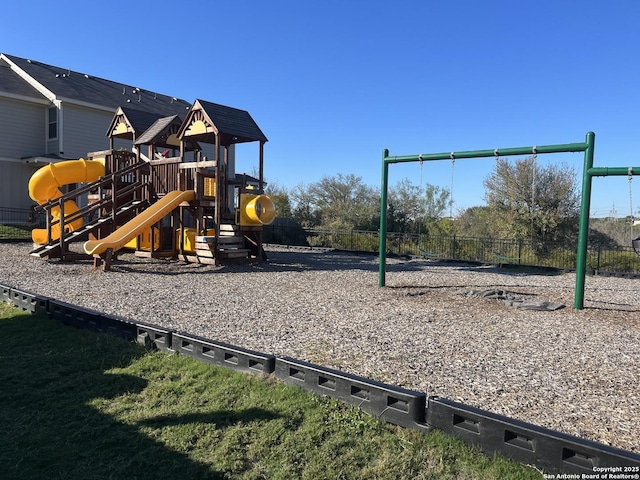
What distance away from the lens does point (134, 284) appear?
30.5 ft

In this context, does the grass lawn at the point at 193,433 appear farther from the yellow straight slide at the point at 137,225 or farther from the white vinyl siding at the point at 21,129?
the white vinyl siding at the point at 21,129

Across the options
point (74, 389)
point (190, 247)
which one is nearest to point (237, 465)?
point (74, 389)

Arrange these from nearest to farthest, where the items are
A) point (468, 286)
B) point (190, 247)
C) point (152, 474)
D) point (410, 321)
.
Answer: point (152, 474) < point (410, 321) < point (468, 286) < point (190, 247)

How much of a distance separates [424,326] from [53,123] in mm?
22502

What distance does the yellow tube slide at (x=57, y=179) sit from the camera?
1466 centimetres

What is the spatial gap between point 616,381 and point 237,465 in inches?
139

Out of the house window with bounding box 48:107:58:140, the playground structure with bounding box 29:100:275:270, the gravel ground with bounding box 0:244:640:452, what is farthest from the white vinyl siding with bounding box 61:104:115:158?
the gravel ground with bounding box 0:244:640:452

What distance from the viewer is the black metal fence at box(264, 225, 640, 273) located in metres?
16.4

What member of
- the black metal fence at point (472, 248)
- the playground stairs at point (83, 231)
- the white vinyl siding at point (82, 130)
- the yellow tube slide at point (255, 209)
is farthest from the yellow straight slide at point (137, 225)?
the white vinyl siding at point (82, 130)

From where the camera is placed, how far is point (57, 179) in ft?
48.7

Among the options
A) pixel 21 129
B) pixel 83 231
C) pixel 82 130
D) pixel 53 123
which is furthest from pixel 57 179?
pixel 53 123

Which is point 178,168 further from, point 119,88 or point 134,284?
point 119,88

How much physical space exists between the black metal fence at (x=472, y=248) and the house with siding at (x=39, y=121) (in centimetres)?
870

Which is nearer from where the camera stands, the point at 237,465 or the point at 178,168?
the point at 237,465
